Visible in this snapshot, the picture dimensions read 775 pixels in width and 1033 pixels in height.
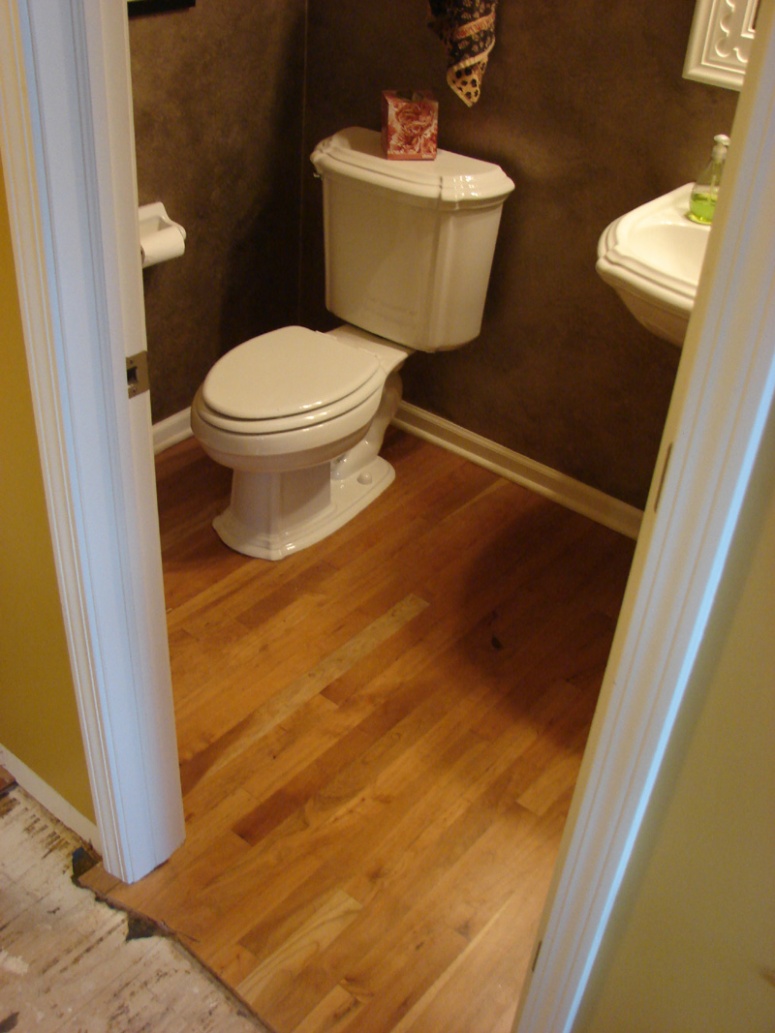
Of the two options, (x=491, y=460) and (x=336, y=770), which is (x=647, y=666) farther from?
(x=491, y=460)

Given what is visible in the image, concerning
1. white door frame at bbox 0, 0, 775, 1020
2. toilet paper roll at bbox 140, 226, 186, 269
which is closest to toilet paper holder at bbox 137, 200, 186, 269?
toilet paper roll at bbox 140, 226, 186, 269

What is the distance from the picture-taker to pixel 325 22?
Answer: 256cm

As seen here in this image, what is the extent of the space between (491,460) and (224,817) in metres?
1.34

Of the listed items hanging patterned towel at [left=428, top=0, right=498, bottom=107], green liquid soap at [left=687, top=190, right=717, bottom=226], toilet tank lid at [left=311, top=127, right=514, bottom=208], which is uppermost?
hanging patterned towel at [left=428, top=0, right=498, bottom=107]

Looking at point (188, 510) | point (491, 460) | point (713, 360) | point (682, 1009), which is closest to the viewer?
point (713, 360)

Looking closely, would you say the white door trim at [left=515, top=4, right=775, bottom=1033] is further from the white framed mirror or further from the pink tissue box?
the pink tissue box

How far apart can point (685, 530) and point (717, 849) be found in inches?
13.5

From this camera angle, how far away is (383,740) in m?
2.01

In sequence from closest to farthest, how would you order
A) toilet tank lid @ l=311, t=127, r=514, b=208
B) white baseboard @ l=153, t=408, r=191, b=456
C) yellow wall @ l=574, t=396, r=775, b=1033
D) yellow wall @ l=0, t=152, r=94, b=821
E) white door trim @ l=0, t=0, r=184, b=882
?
yellow wall @ l=574, t=396, r=775, b=1033 < white door trim @ l=0, t=0, r=184, b=882 < yellow wall @ l=0, t=152, r=94, b=821 < toilet tank lid @ l=311, t=127, r=514, b=208 < white baseboard @ l=153, t=408, r=191, b=456

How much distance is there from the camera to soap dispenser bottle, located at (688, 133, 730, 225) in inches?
77.5

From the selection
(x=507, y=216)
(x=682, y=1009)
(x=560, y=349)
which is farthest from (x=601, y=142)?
(x=682, y=1009)

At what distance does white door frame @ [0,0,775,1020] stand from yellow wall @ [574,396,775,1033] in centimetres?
2

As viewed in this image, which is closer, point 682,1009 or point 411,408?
point 682,1009

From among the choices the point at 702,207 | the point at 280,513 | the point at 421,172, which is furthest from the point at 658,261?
the point at 280,513
